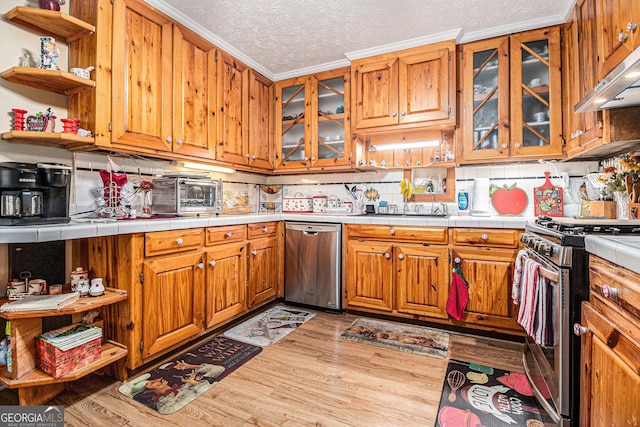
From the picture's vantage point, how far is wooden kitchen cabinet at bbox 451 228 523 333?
7.80 ft

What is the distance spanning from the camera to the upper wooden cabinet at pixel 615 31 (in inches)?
57.4

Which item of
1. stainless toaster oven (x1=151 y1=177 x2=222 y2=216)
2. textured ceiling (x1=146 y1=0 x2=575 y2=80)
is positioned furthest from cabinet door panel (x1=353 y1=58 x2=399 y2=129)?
stainless toaster oven (x1=151 y1=177 x2=222 y2=216)

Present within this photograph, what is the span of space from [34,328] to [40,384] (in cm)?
29

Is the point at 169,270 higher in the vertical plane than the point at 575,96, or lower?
lower

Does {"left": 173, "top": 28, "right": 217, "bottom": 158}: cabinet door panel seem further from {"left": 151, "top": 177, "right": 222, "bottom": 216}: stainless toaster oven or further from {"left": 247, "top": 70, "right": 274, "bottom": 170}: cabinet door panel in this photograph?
{"left": 247, "top": 70, "right": 274, "bottom": 170}: cabinet door panel

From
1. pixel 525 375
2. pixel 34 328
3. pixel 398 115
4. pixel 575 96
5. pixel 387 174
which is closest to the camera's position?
pixel 34 328

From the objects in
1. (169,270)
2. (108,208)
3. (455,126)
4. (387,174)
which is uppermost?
(455,126)

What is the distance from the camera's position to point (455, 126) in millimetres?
2857

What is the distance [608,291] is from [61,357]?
2402 mm

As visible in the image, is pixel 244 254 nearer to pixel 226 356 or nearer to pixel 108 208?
pixel 226 356

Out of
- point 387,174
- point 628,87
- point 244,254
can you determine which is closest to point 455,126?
point 387,174

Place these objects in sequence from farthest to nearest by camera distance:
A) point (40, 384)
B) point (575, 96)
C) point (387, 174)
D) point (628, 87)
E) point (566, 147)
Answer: point (387, 174) → point (566, 147) → point (575, 96) → point (40, 384) → point (628, 87)

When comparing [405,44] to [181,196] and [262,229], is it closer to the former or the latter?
[262,229]

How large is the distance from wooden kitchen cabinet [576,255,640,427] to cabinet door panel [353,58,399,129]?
2.20 m
